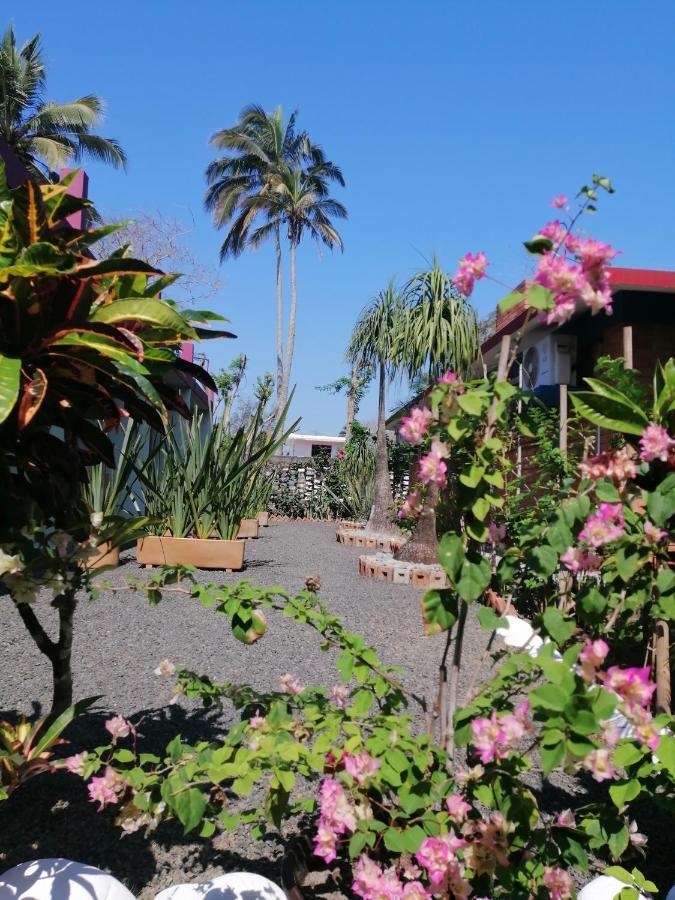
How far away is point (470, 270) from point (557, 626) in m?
0.63

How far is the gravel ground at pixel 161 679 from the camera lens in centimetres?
180

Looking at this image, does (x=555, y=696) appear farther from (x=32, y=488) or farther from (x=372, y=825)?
(x=32, y=488)

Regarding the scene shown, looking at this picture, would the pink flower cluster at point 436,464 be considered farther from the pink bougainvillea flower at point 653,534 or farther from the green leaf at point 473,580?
the pink bougainvillea flower at point 653,534

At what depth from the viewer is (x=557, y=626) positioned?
1.14 m

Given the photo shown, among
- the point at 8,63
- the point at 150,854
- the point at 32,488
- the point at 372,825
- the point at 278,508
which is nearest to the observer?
the point at 372,825

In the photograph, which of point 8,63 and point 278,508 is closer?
point 278,508

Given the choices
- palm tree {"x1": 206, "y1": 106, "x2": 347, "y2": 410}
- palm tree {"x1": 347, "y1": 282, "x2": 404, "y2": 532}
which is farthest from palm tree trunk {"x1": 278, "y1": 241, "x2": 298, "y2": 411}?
palm tree {"x1": 347, "y1": 282, "x2": 404, "y2": 532}

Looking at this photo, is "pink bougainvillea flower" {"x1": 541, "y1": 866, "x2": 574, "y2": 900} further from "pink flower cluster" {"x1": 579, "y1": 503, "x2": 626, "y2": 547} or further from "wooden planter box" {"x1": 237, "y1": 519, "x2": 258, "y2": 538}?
"wooden planter box" {"x1": 237, "y1": 519, "x2": 258, "y2": 538}

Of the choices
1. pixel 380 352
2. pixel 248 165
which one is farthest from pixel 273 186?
pixel 380 352

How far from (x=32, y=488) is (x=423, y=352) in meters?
7.79

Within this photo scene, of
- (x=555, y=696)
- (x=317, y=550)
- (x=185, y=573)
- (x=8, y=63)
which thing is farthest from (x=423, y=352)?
(x=8, y=63)

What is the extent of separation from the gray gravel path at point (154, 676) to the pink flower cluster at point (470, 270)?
4.92 ft

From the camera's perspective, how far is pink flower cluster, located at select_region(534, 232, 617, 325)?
3.52ft

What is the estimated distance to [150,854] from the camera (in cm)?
180
